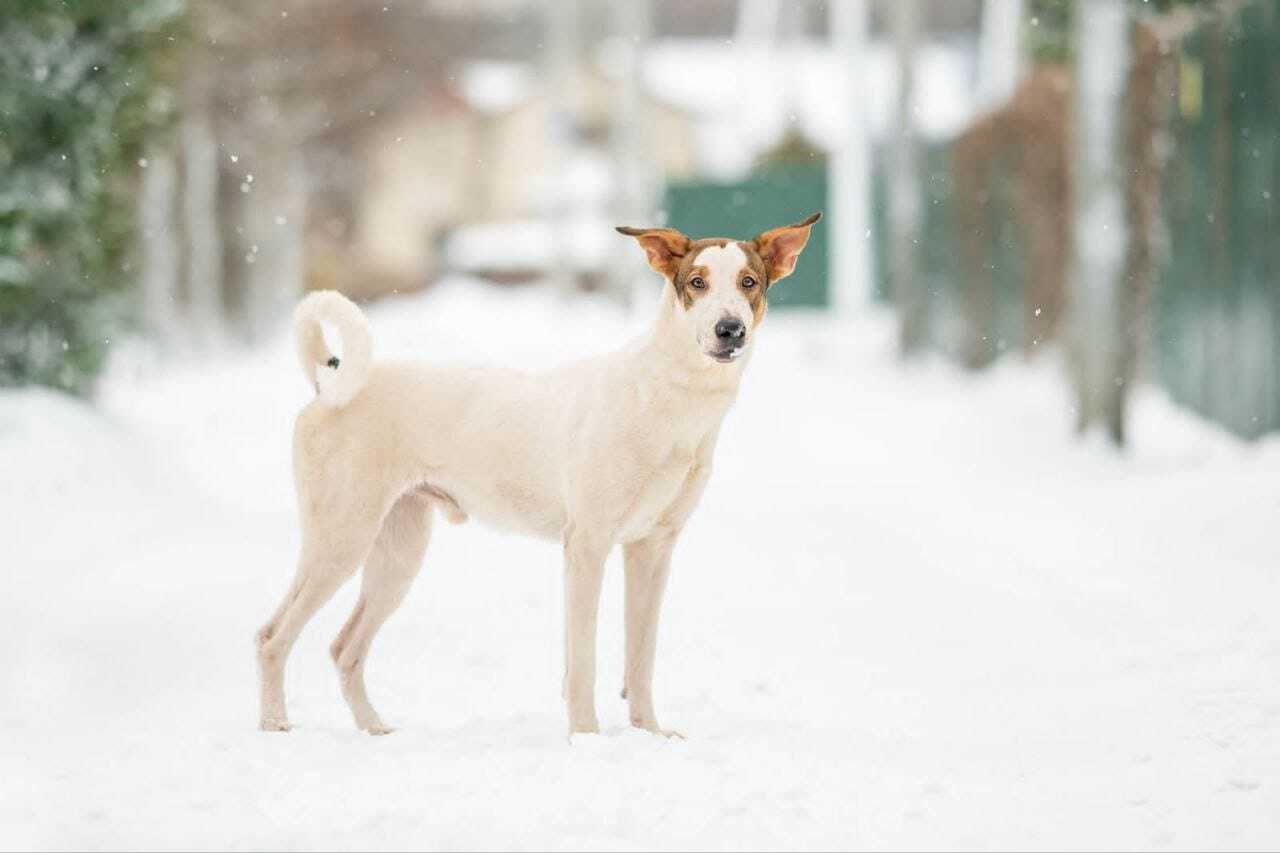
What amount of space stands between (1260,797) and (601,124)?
56.4 m

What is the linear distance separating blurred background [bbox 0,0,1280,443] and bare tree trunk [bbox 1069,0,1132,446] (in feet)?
0.08

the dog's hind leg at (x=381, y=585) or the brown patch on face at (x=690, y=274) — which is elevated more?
the brown patch on face at (x=690, y=274)

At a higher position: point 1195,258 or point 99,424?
point 1195,258

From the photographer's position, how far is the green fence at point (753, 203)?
3372 centimetres

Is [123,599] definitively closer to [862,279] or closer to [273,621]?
[273,621]

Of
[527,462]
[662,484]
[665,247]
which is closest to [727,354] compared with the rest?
[665,247]

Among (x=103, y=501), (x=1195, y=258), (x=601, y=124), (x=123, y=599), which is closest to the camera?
(x=123, y=599)

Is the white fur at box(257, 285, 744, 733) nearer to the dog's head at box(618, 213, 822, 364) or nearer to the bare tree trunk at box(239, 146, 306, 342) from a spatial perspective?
the dog's head at box(618, 213, 822, 364)

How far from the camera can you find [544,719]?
6062 millimetres

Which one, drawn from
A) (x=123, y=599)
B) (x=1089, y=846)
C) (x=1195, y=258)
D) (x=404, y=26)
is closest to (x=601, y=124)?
(x=404, y=26)

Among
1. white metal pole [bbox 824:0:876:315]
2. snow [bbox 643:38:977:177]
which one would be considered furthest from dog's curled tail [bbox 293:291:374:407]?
snow [bbox 643:38:977:177]

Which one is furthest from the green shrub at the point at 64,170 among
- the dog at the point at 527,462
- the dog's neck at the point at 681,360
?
the dog's neck at the point at 681,360

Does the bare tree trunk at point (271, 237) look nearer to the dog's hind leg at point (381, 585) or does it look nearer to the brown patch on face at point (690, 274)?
the dog's hind leg at point (381, 585)

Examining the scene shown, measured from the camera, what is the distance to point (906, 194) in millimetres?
23062
